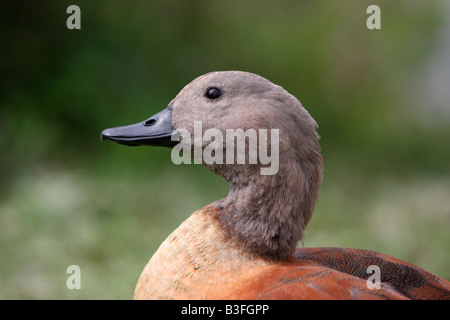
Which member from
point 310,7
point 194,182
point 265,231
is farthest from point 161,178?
point 265,231

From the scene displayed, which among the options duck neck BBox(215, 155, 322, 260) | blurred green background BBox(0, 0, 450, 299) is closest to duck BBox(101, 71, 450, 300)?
duck neck BBox(215, 155, 322, 260)

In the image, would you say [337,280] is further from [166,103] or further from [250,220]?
[166,103]

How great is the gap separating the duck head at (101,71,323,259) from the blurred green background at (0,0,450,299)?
138 cm

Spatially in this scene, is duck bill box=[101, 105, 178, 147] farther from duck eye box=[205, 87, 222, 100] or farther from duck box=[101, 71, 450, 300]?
duck eye box=[205, 87, 222, 100]

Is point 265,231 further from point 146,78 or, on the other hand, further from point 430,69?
point 430,69

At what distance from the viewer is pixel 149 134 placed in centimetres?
163

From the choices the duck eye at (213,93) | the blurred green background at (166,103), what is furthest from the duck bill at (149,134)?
the blurred green background at (166,103)

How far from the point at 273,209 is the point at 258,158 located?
0.48ft

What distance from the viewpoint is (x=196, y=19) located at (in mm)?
4137

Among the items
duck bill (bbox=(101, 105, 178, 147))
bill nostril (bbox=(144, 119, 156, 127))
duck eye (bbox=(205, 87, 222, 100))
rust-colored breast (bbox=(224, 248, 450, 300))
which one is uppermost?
duck eye (bbox=(205, 87, 222, 100))

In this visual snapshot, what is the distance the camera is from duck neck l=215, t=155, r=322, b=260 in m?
1.48

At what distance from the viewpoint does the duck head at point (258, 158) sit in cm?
148

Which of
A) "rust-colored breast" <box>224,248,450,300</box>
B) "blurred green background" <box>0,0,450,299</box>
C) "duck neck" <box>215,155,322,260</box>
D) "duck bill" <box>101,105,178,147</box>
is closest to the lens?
"rust-colored breast" <box>224,248,450,300</box>

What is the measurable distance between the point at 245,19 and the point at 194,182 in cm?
141
